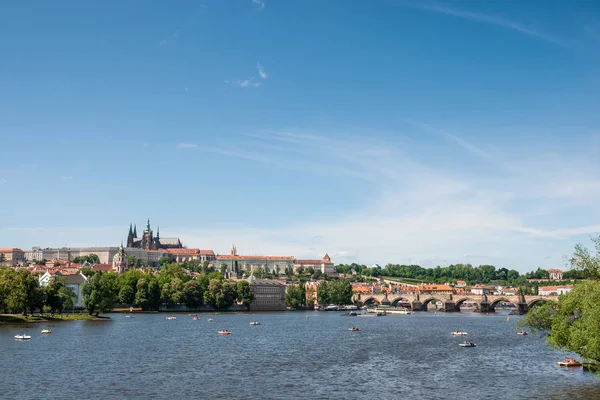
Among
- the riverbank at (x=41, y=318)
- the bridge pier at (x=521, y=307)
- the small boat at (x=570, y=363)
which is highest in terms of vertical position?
the riverbank at (x=41, y=318)

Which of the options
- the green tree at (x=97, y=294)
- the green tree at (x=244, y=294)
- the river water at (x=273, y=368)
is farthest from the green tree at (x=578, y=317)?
the green tree at (x=244, y=294)

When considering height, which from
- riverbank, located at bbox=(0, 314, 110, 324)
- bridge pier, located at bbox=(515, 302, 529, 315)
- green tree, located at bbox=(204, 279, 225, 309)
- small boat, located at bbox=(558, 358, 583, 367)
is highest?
green tree, located at bbox=(204, 279, 225, 309)

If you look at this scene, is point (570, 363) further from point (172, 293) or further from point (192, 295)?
point (192, 295)

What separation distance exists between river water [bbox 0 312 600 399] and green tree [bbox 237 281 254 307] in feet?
286

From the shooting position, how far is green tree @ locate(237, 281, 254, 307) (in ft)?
586

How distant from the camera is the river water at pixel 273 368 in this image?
4447 centimetres

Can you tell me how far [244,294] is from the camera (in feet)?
593

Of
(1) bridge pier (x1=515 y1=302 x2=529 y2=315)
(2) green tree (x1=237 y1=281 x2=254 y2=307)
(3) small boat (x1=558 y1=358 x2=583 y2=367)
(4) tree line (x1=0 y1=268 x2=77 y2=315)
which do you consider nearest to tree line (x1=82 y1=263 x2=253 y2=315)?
(2) green tree (x1=237 y1=281 x2=254 y2=307)

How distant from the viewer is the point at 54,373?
168ft

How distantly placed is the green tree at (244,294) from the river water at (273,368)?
87.2 meters

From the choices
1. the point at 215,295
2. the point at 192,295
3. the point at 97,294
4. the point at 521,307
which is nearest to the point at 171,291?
the point at 192,295

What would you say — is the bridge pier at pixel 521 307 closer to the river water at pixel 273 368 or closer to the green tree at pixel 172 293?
the green tree at pixel 172 293

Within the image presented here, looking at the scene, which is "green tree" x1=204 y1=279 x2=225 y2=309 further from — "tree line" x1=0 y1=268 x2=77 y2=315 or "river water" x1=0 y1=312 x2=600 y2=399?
"river water" x1=0 y1=312 x2=600 y2=399

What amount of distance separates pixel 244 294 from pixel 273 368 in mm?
124894
